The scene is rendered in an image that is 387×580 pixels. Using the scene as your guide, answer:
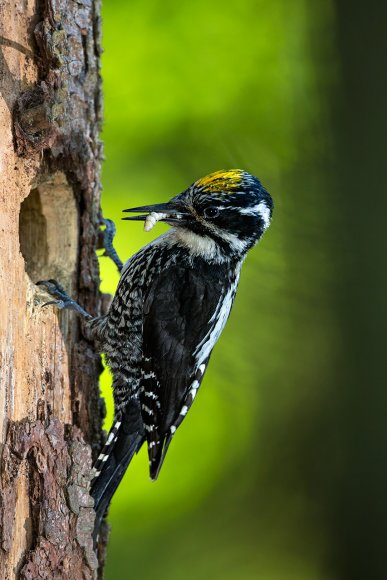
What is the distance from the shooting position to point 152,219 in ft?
10.5

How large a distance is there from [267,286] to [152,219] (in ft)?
4.62

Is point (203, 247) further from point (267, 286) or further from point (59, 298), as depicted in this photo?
point (267, 286)

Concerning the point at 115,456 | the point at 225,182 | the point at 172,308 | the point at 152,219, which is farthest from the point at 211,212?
the point at 115,456

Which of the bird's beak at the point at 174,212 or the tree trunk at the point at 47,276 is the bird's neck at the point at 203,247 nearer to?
the bird's beak at the point at 174,212

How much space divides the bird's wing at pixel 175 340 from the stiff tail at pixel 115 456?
0.06m

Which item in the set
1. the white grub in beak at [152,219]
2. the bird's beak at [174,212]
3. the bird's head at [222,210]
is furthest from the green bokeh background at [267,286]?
the white grub in beak at [152,219]

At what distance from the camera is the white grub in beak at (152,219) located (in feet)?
10.3

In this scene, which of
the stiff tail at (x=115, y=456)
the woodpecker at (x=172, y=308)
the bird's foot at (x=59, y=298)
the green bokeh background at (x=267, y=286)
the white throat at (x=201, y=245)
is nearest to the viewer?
the bird's foot at (x=59, y=298)

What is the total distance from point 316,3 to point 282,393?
84.7 inches

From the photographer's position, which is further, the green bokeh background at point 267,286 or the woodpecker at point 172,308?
the green bokeh background at point 267,286

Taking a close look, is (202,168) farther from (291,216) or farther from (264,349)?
(264,349)

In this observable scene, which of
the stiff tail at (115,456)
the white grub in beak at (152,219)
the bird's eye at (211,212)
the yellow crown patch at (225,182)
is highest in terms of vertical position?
the yellow crown patch at (225,182)

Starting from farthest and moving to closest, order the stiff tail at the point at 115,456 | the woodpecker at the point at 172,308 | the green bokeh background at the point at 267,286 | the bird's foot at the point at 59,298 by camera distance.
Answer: the green bokeh background at the point at 267,286 → the woodpecker at the point at 172,308 → the stiff tail at the point at 115,456 → the bird's foot at the point at 59,298

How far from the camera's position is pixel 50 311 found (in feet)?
9.66
